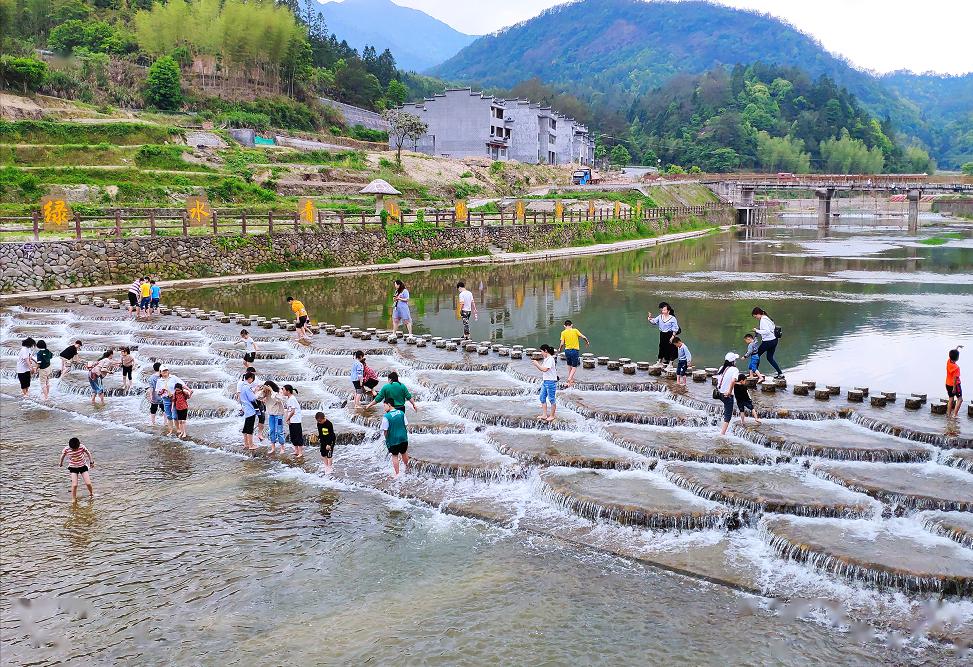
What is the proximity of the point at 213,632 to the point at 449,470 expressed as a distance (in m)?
5.88

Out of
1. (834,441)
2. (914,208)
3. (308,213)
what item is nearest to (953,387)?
(834,441)

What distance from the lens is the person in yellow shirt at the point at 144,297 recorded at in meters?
29.4

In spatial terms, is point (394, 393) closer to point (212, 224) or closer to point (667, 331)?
point (667, 331)

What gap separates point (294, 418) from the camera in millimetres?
15820

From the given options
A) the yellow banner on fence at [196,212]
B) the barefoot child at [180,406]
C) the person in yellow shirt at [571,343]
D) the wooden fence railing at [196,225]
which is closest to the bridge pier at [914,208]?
the wooden fence railing at [196,225]

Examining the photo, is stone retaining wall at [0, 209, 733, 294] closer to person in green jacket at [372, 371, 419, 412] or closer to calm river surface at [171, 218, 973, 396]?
calm river surface at [171, 218, 973, 396]

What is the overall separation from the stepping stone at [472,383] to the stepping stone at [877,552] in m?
8.30

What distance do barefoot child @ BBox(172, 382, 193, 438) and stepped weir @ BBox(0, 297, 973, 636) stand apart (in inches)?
13.8

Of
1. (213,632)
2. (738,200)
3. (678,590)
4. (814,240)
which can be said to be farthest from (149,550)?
(738,200)

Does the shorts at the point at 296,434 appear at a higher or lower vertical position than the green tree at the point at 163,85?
lower

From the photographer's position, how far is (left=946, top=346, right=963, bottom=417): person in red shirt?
1642 cm

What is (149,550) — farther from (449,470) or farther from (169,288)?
(169,288)

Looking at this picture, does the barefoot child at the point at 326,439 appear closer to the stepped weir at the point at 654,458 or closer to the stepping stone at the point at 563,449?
the stepped weir at the point at 654,458

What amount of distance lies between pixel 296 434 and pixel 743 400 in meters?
9.12
